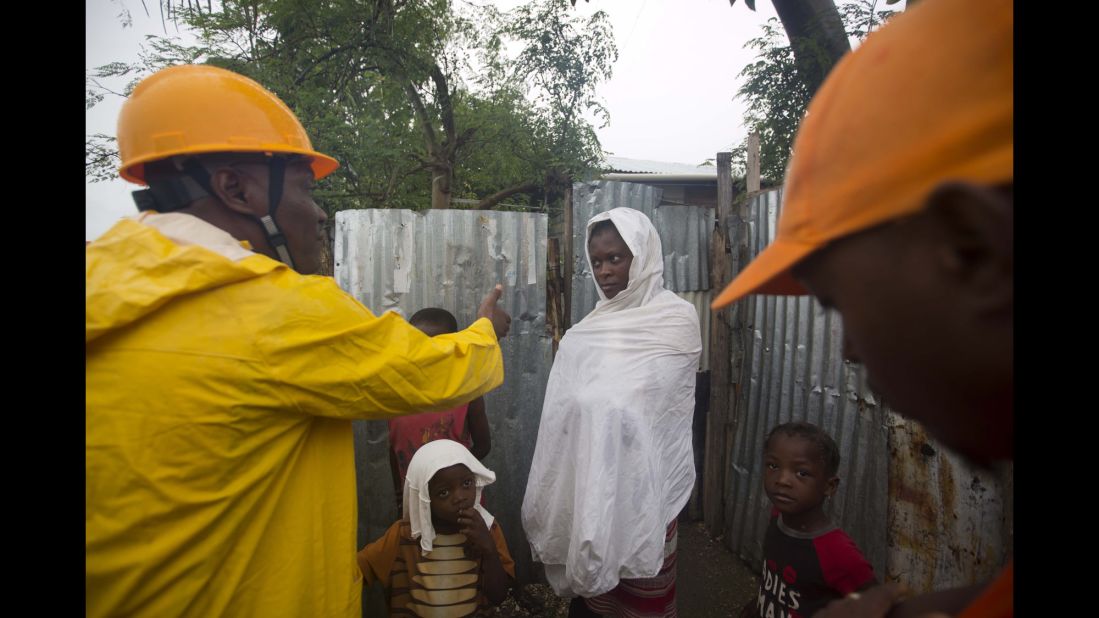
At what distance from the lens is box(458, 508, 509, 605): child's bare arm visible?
244cm

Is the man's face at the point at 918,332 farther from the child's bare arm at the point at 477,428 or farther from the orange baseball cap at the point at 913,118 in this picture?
the child's bare arm at the point at 477,428

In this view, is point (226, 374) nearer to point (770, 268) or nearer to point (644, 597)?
point (770, 268)

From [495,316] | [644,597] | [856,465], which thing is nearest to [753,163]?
[856,465]

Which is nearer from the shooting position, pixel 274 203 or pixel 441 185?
pixel 274 203

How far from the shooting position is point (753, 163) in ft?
13.1

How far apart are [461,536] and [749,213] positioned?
9.55ft

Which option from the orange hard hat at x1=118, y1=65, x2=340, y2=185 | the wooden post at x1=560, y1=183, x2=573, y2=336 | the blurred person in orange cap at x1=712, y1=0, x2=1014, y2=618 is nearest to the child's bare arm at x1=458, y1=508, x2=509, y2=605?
the orange hard hat at x1=118, y1=65, x2=340, y2=185

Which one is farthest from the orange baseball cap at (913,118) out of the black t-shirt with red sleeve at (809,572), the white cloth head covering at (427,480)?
the white cloth head covering at (427,480)

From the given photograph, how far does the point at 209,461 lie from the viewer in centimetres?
135

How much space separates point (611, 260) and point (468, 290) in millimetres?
1165

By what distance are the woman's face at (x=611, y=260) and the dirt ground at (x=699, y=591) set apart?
2.20 metres

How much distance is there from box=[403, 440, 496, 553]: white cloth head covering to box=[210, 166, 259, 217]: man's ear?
1336 millimetres

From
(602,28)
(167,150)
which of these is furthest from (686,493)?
(602,28)

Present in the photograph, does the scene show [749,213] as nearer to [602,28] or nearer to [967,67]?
[967,67]
